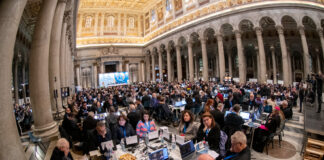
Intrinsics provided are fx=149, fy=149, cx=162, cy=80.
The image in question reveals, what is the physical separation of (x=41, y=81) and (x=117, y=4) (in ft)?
106

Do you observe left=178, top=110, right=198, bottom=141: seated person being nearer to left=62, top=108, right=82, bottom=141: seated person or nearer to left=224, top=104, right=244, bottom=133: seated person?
left=224, top=104, right=244, bottom=133: seated person

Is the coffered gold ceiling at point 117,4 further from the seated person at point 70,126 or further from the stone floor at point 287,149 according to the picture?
the stone floor at point 287,149

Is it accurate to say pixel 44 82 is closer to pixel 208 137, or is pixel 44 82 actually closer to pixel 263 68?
pixel 208 137

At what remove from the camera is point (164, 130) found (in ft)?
11.3

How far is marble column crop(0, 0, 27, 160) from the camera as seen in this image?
257cm

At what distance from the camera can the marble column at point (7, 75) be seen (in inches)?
101

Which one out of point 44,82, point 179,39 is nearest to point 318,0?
point 179,39

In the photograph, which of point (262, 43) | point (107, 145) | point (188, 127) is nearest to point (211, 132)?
point (188, 127)

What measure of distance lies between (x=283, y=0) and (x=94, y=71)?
110ft

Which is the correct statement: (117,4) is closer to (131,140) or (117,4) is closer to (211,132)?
(131,140)

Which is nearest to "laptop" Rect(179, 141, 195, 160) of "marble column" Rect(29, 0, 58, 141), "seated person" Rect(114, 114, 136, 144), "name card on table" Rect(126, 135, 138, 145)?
"name card on table" Rect(126, 135, 138, 145)

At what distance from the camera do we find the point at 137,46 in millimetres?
35438

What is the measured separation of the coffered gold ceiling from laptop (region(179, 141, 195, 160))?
33.2 m

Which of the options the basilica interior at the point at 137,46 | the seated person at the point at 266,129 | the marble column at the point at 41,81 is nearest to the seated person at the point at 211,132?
the basilica interior at the point at 137,46
